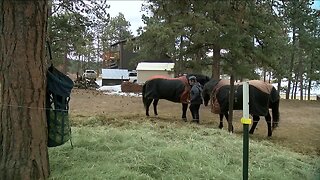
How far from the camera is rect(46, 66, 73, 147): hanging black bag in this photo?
3.84 metres

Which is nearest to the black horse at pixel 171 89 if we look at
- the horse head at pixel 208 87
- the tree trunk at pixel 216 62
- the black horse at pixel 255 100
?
the horse head at pixel 208 87

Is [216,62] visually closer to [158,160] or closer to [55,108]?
[158,160]

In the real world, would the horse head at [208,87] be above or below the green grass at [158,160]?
above

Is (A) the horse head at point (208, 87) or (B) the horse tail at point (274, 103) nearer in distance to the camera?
(B) the horse tail at point (274, 103)

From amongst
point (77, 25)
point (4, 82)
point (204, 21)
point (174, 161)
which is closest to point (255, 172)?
point (174, 161)

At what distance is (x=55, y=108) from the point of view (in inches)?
153

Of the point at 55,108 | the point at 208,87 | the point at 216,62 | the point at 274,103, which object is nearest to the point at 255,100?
the point at 274,103

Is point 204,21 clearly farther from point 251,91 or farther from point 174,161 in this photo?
point 174,161

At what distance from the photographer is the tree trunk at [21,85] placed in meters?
3.35

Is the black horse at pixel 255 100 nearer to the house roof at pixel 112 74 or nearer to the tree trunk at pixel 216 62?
the tree trunk at pixel 216 62

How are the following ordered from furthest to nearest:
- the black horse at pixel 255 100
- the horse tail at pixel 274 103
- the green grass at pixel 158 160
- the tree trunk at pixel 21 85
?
the horse tail at pixel 274 103
the black horse at pixel 255 100
the green grass at pixel 158 160
the tree trunk at pixel 21 85

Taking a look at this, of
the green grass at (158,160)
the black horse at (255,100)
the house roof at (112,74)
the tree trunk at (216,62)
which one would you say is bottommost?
the green grass at (158,160)

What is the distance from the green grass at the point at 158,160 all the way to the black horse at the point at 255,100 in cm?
374

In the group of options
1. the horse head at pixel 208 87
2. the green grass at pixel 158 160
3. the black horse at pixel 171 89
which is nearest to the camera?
the green grass at pixel 158 160
